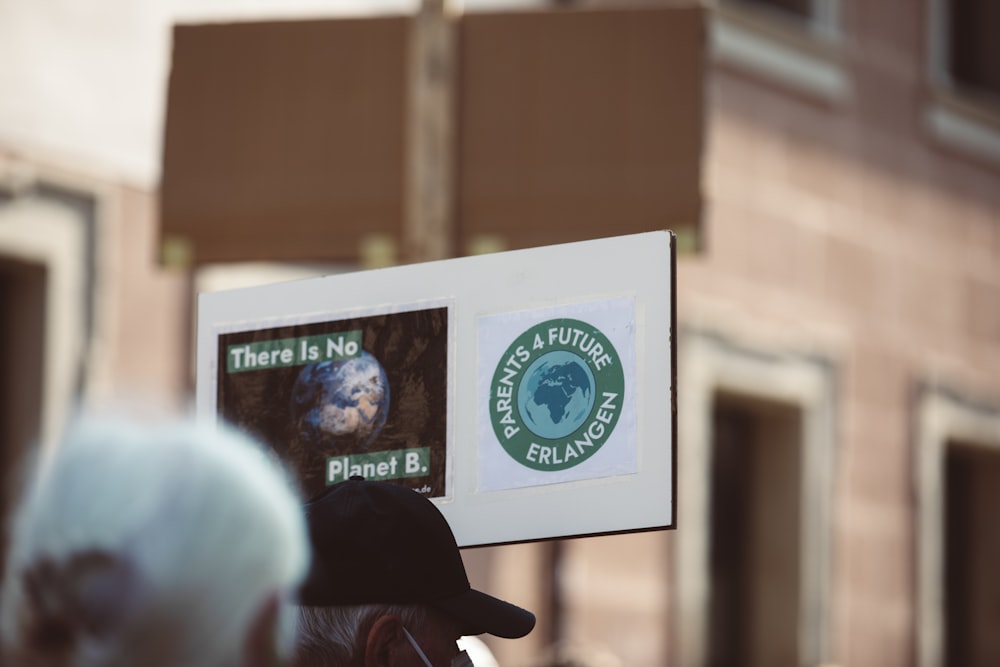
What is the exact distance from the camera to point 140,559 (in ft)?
5.42

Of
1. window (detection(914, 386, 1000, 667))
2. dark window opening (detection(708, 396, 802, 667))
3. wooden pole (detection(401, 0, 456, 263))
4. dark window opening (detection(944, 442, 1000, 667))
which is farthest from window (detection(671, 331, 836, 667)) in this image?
wooden pole (detection(401, 0, 456, 263))

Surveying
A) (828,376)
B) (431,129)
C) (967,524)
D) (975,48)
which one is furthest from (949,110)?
(431,129)

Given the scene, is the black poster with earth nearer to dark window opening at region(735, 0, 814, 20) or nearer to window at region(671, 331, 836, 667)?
window at region(671, 331, 836, 667)

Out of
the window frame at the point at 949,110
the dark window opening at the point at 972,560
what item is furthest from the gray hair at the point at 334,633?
the dark window opening at the point at 972,560

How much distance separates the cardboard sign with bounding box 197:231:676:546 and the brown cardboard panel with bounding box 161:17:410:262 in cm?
216

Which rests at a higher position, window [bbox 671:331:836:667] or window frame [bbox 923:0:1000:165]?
window frame [bbox 923:0:1000:165]

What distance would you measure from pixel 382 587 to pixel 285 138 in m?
3.01

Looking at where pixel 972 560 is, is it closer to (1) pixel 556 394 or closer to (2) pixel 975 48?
(2) pixel 975 48

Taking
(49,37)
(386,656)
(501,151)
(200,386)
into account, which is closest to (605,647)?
(49,37)

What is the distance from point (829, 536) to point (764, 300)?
47.4 inches

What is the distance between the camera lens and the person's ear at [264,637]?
1.70 metres

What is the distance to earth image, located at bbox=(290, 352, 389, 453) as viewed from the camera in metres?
2.92

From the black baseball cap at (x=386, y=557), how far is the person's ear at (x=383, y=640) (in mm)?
23

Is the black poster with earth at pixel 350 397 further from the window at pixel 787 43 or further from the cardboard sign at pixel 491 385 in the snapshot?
the window at pixel 787 43
